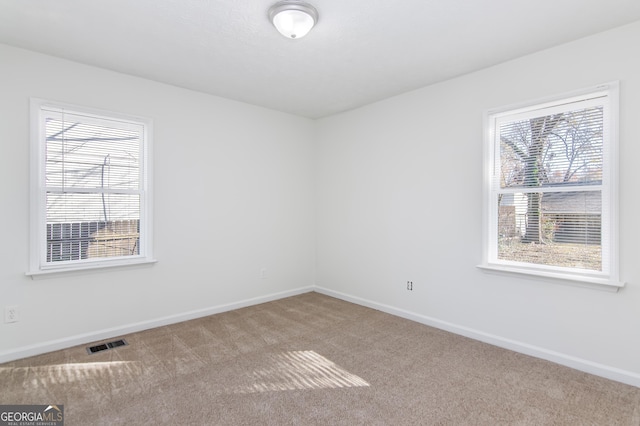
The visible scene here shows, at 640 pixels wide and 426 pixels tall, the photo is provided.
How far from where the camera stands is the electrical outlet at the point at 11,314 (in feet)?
9.11

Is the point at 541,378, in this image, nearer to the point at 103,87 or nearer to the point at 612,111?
the point at 612,111

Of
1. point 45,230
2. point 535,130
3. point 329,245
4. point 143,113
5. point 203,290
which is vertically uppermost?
point 143,113

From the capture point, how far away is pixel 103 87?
3230 millimetres

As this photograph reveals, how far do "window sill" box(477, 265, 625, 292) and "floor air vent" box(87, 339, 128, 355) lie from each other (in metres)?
3.54

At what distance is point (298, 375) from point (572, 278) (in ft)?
7.59

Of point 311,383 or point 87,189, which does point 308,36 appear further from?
point 311,383

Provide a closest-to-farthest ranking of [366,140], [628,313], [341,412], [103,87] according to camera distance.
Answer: [341,412], [628,313], [103,87], [366,140]

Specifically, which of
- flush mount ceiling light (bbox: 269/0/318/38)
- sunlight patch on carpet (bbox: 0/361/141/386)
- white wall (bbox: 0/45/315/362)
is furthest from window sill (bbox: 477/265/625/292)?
sunlight patch on carpet (bbox: 0/361/141/386)

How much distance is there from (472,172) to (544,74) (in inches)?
39.0

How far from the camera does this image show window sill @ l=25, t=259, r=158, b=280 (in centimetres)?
290

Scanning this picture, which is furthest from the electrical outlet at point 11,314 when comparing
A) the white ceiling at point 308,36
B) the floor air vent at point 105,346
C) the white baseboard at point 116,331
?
the white ceiling at point 308,36

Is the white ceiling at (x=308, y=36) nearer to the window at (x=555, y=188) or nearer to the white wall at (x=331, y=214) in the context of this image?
the white wall at (x=331, y=214)

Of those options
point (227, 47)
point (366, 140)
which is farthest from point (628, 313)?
point (227, 47)

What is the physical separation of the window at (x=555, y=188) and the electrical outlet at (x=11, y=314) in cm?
419
